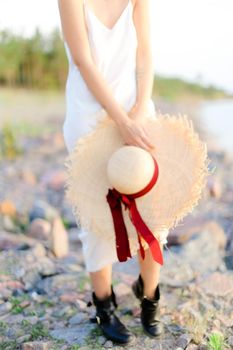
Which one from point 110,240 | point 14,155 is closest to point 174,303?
point 110,240

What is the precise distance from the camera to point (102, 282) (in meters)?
2.86

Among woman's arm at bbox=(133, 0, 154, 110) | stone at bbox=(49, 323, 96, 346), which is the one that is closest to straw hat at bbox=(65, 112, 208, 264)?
woman's arm at bbox=(133, 0, 154, 110)

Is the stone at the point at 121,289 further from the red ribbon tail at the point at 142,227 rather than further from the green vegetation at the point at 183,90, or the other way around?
the green vegetation at the point at 183,90

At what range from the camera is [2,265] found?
12.1ft

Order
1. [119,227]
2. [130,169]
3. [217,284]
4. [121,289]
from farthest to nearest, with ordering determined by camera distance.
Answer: [217,284]
[121,289]
[119,227]
[130,169]

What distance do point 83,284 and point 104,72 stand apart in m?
1.23

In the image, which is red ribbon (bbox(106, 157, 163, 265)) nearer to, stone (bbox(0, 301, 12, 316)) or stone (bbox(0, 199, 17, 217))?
stone (bbox(0, 301, 12, 316))

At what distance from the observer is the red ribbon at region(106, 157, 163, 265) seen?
2576 millimetres

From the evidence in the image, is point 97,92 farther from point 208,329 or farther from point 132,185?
point 208,329

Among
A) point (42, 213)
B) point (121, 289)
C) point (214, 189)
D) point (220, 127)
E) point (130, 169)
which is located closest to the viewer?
point (130, 169)

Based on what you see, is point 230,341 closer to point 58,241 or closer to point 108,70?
point 108,70

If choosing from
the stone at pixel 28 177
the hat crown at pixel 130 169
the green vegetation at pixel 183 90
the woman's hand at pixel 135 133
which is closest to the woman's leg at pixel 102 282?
the hat crown at pixel 130 169

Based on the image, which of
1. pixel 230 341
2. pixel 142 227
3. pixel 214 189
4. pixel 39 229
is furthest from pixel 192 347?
pixel 214 189

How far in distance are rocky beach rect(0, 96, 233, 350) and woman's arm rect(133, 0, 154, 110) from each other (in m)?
0.42
